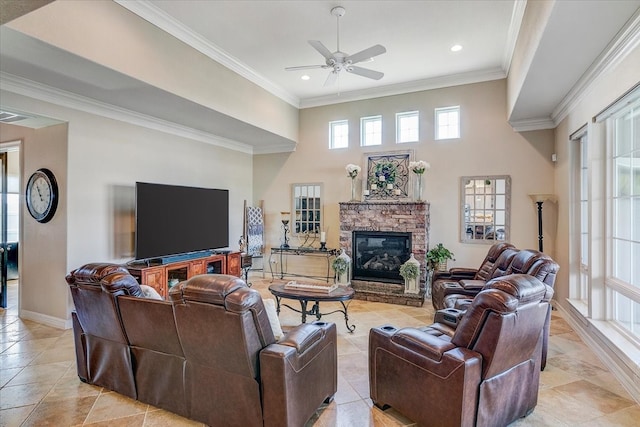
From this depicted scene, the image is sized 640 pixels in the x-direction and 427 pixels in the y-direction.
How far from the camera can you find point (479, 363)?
6.66ft

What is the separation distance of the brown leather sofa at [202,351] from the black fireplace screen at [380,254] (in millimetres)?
3612

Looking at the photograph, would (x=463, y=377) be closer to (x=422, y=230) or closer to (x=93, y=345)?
(x=93, y=345)

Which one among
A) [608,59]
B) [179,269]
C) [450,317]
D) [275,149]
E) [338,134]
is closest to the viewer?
[450,317]

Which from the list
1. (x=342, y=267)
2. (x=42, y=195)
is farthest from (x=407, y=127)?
(x=42, y=195)

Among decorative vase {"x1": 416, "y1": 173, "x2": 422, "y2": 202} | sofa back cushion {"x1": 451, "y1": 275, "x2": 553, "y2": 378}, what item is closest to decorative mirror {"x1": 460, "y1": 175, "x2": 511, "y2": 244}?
decorative vase {"x1": 416, "y1": 173, "x2": 422, "y2": 202}

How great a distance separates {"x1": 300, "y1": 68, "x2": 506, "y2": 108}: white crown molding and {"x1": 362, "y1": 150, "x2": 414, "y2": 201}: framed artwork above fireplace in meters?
1.16

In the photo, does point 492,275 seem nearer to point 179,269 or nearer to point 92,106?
point 179,269

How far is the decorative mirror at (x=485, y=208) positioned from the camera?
18.8ft

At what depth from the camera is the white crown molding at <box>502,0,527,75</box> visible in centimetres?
380

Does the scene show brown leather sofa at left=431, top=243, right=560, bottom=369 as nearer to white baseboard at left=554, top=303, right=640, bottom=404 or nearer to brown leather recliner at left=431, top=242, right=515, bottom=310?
brown leather recliner at left=431, top=242, right=515, bottom=310

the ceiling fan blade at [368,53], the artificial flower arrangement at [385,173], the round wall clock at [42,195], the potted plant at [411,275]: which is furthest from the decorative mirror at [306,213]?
the round wall clock at [42,195]

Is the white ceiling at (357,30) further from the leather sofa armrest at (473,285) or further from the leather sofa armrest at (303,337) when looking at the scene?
the leather sofa armrest at (303,337)

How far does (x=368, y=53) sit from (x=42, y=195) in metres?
4.53

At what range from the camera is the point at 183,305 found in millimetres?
2133
